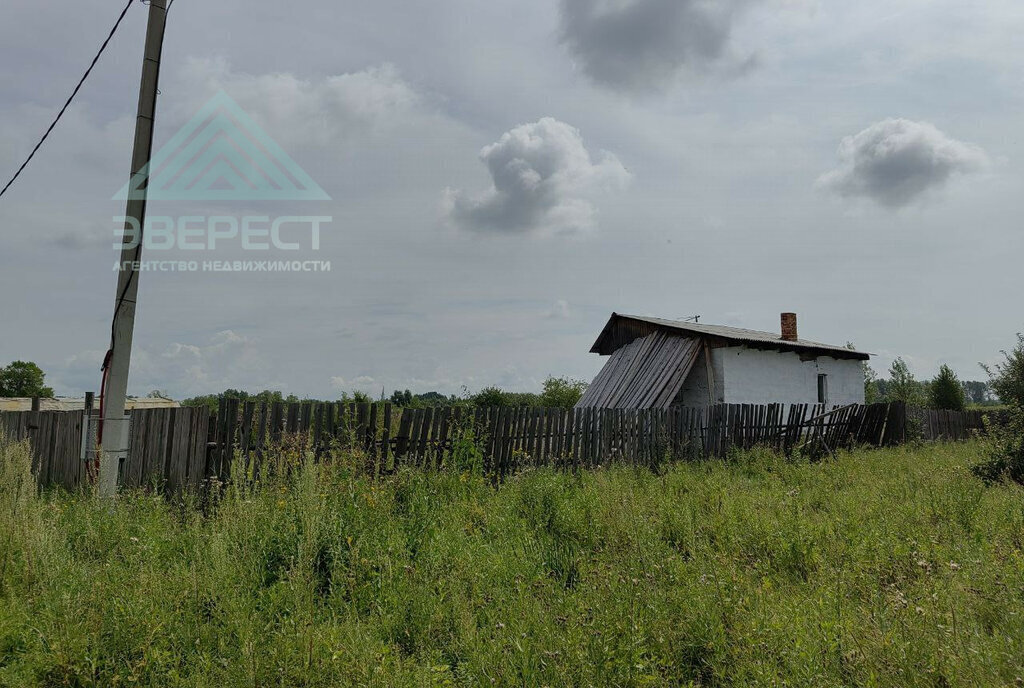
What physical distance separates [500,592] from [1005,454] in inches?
351

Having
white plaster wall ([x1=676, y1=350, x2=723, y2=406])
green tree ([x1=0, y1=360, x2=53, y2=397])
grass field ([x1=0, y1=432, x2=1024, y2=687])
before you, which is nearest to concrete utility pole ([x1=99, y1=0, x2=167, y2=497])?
grass field ([x1=0, y1=432, x2=1024, y2=687])

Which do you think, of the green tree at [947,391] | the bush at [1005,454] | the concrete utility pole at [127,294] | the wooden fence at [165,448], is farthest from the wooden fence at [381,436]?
the green tree at [947,391]

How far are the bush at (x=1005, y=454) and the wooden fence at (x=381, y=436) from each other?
487 centimetres

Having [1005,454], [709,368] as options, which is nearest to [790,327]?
[709,368]

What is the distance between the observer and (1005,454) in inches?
355

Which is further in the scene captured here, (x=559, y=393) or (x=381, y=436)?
(x=559, y=393)

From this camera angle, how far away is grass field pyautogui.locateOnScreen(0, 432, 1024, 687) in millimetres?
3242

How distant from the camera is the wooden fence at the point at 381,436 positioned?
23.4ft

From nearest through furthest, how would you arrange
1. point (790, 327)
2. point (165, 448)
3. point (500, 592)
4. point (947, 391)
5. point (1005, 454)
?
point (500, 592)
point (165, 448)
point (1005, 454)
point (790, 327)
point (947, 391)

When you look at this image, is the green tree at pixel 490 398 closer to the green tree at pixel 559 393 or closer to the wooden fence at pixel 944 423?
the green tree at pixel 559 393

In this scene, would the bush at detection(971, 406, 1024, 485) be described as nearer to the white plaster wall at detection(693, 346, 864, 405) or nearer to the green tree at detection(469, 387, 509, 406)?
the white plaster wall at detection(693, 346, 864, 405)

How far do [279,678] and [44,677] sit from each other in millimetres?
1388

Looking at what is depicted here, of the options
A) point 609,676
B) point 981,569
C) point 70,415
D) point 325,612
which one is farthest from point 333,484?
point 70,415

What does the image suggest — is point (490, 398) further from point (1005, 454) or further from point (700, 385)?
point (1005, 454)
